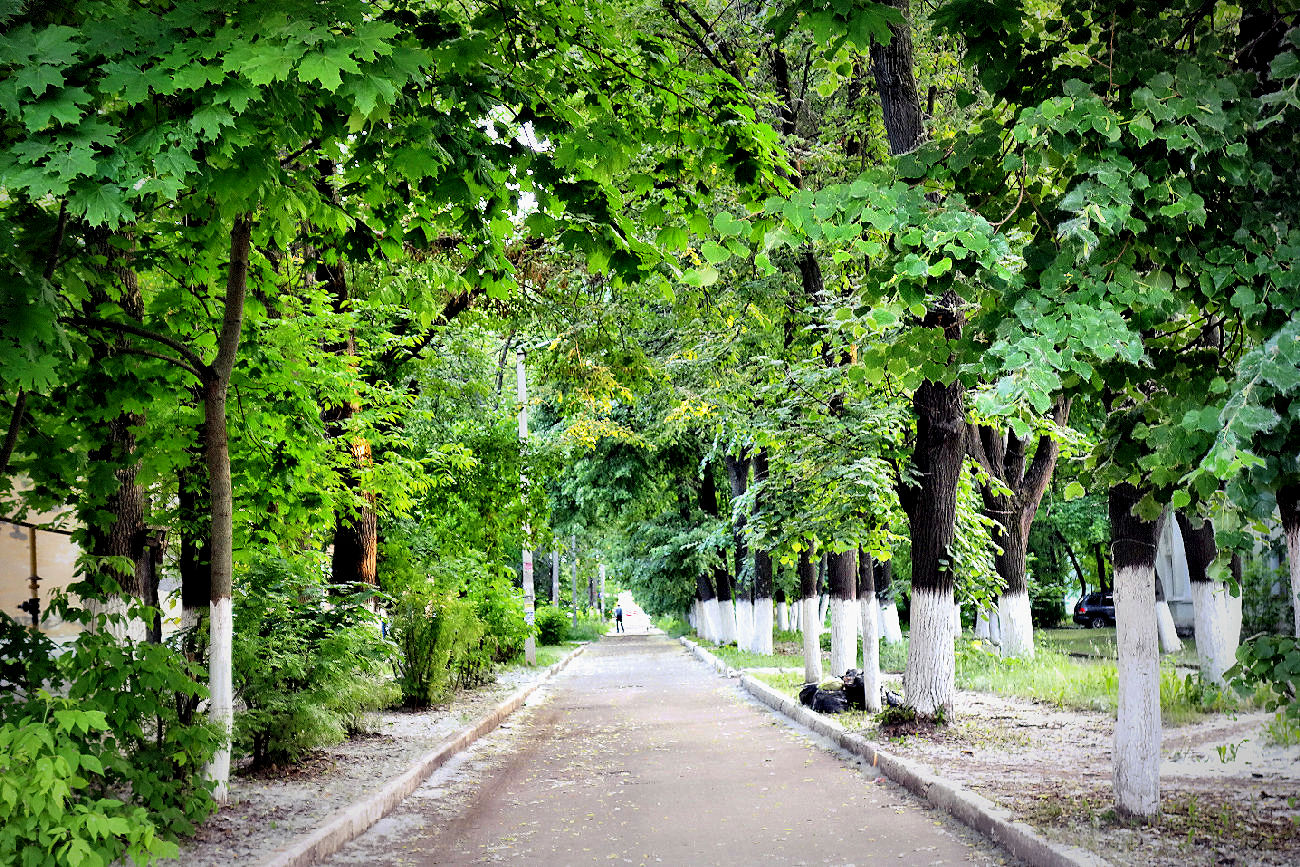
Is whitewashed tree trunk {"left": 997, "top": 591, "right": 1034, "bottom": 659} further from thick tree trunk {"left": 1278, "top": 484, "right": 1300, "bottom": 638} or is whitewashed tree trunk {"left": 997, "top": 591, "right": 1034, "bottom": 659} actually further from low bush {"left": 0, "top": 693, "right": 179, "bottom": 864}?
low bush {"left": 0, "top": 693, "right": 179, "bottom": 864}

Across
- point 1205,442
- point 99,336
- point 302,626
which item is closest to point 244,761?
point 302,626

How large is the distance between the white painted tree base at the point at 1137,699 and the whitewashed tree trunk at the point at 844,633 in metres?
7.85

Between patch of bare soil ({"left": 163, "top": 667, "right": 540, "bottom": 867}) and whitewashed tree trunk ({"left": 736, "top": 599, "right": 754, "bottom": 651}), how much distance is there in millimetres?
14872

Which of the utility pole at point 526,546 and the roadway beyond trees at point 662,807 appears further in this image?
the utility pole at point 526,546

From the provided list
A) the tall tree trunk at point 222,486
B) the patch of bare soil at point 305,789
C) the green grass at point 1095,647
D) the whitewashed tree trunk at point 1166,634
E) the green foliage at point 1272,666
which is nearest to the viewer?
the green foliage at point 1272,666

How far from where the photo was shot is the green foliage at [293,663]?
915 cm

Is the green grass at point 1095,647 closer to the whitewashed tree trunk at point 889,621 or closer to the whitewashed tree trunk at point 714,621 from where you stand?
the whitewashed tree trunk at point 889,621

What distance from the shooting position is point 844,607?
612 inches

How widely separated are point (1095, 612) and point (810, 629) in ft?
96.5

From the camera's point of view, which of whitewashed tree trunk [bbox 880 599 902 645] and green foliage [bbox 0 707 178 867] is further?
whitewashed tree trunk [bbox 880 599 902 645]

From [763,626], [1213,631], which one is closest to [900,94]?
[1213,631]

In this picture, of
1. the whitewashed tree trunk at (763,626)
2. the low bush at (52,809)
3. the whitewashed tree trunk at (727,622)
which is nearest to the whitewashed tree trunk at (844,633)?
the low bush at (52,809)

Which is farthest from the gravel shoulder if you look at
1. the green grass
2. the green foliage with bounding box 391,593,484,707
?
the green foliage with bounding box 391,593,484,707

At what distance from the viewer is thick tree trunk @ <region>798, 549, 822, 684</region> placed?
55.6 ft
